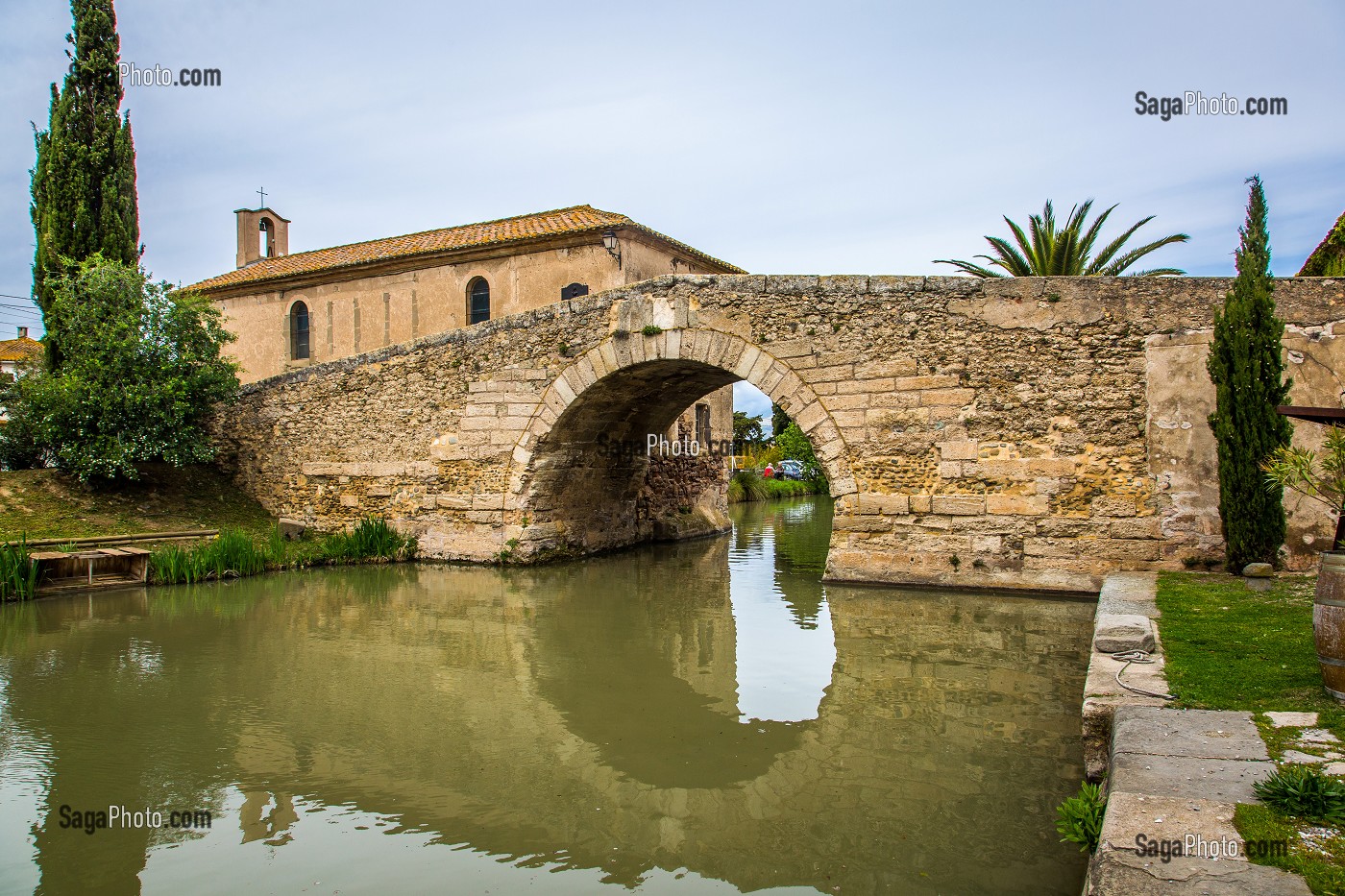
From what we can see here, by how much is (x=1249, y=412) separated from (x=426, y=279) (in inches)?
597

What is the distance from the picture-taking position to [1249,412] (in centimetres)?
789

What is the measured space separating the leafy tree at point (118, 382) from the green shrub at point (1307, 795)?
13.7m

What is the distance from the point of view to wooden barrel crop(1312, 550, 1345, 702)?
369 cm

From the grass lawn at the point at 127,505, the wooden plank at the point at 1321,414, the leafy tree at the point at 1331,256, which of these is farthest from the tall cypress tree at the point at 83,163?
the leafy tree at the point at 1331,256

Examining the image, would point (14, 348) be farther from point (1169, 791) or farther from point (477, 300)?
point (1169, 791)

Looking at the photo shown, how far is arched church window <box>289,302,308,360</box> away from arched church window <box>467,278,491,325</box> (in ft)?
15.2

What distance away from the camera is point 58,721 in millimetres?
5309

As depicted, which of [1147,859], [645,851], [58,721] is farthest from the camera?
[58,721]

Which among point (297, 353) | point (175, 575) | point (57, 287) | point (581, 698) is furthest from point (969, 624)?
point (297, 353)

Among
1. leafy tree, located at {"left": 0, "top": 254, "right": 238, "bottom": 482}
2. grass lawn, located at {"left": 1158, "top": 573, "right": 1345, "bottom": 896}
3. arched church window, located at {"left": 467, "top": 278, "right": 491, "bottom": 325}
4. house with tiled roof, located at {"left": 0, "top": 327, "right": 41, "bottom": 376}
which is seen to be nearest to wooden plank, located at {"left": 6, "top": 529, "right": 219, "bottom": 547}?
leafy tree, located at {"left": 0, "top": 254, "right": 238, "bottom": 482}

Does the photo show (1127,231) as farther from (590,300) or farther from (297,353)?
(297,353)

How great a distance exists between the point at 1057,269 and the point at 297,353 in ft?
54.3

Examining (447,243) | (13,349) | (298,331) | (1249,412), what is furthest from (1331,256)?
(13,349)
